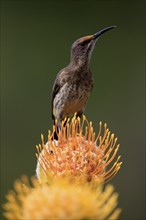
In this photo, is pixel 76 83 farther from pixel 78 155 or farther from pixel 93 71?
pixel 93 71

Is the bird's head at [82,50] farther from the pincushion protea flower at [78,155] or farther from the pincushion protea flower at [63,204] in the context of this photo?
the pincushion protea flower at [63,204]

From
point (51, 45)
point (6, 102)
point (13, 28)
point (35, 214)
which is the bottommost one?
point (35, 214)

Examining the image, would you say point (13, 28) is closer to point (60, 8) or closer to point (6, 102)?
point (60, 8)

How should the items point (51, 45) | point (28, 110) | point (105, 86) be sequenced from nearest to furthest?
point (28, 110), point (105, 86), point (51, 45)

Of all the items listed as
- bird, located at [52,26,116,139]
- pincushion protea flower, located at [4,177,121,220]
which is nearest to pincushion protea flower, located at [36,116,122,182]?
pincushion protea flower, located at [4,177,121,220]

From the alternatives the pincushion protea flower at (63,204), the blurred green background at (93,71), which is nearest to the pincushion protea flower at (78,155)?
the pincushion protea flower at (63,204)

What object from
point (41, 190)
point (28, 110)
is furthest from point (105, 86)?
point (41, 190)

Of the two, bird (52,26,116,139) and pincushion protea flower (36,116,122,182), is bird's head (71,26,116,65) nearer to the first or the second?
bird (52,26,116,139)
